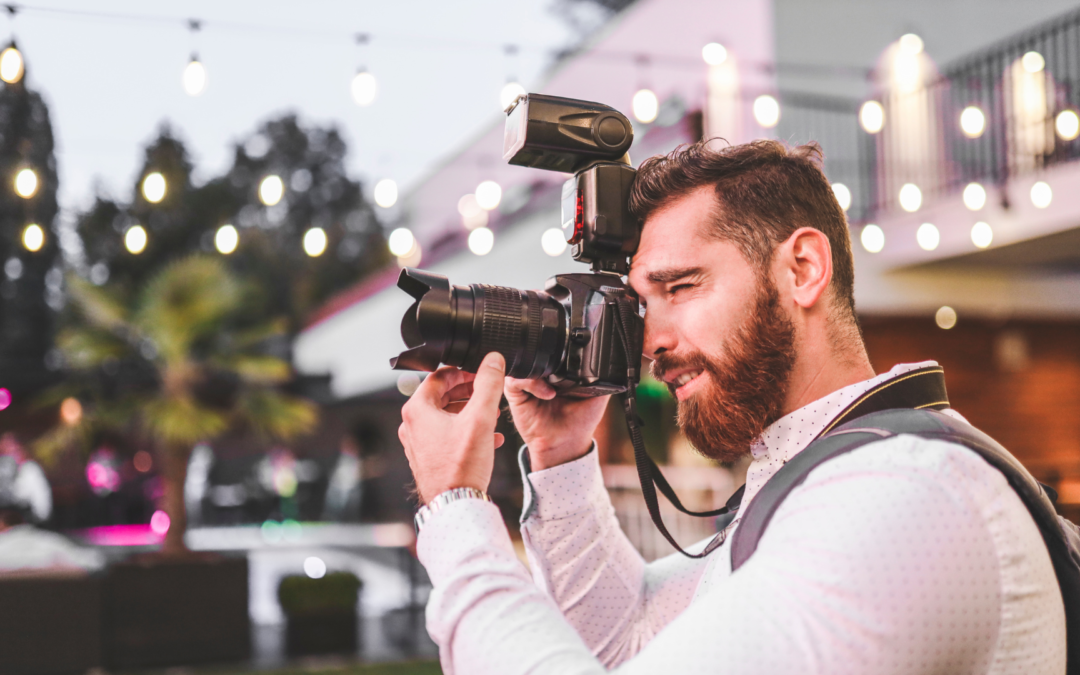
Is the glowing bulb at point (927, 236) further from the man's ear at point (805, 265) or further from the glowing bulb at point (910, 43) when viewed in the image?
the man's ear at point (805, 265)

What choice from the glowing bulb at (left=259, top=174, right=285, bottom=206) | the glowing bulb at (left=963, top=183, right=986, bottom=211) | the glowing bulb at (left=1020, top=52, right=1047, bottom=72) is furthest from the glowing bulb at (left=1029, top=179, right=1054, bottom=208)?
the glowing bulb at (left=259, top=174, right=285, bottom=206)

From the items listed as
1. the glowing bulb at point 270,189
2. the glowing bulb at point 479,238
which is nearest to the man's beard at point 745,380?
the glowing bulb at point 270,189

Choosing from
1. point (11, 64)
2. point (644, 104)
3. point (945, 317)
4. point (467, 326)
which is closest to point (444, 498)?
point (467, 326)

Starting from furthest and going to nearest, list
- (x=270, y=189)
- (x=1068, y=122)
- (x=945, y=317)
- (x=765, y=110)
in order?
(x=945, y=317) → (x=1068, y=122) → (x=765, y=110) → (x=270, y=189)

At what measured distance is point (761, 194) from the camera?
43.3 inches

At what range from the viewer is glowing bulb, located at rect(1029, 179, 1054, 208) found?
20.6ft

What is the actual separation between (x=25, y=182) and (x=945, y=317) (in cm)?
752

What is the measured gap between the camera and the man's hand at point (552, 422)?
1.35 m

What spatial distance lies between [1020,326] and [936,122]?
2477 mm

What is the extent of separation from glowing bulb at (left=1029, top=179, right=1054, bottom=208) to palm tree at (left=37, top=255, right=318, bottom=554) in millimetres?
5620

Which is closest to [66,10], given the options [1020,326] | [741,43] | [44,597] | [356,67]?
[356,67]

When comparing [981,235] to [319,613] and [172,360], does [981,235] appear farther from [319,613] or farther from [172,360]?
[172,360]

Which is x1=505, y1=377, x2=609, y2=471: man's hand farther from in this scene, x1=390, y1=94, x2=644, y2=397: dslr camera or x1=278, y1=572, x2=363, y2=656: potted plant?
x1=278, y1=572, x2=363, y2=656: potted plant

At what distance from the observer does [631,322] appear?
1194 mm
